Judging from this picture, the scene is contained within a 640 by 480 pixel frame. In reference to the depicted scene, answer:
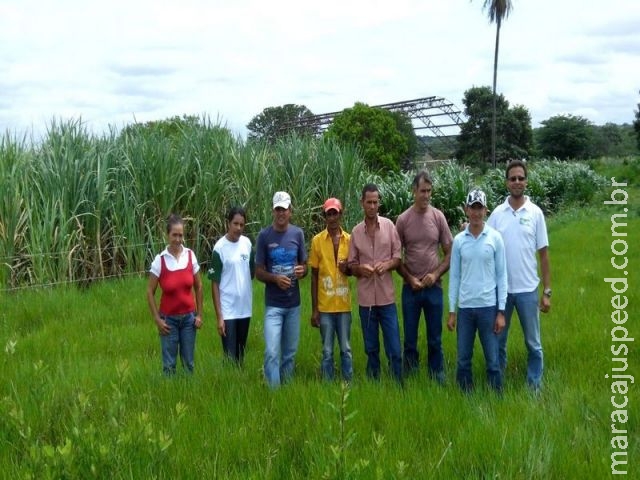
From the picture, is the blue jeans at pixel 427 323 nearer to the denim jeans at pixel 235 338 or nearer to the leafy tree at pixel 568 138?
the denim jeans at pixel 235 338

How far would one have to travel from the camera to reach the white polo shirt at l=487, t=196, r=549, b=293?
525 centimetres

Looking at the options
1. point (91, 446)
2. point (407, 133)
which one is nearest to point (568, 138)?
point (407, 133)

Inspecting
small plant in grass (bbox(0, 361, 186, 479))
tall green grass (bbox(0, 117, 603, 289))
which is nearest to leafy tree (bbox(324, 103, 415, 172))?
tall green grass (bbox(0, 117, 603, 289))

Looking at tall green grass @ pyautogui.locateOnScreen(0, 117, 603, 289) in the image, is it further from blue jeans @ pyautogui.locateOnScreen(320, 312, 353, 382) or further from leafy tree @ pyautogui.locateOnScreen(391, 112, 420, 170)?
leafy tree @ pyautogui.locateOnScreen(391, 112, 420, 170)

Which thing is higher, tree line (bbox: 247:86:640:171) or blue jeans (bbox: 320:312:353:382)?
tree line (bbox: 247:86:640:171)

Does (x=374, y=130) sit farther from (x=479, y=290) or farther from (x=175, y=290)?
(x=479, y=290)

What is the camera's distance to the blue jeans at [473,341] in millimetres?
5051

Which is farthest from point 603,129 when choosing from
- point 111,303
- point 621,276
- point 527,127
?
point 111,303

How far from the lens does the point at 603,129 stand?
66.4m

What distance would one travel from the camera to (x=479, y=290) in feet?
16.5

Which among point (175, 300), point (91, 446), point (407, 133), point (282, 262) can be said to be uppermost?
point (407, 133)

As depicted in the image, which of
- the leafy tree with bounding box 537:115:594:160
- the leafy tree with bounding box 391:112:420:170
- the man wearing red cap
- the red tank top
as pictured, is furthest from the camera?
the leafy tree with bounding box 537:115:594:160

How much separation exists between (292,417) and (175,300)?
5.29 feet
